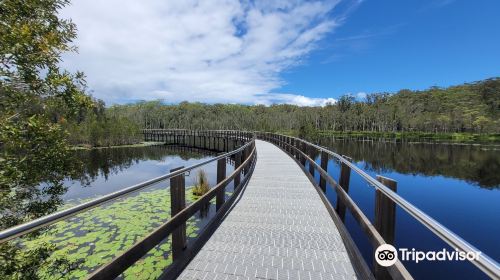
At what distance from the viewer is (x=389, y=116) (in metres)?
125

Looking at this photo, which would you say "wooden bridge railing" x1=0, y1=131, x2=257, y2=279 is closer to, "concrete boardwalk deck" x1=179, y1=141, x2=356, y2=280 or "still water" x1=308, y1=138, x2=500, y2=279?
"concrete boardwalk deck" x1=179, y1=141, x2=356, y2=280

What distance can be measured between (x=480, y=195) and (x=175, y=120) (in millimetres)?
150648

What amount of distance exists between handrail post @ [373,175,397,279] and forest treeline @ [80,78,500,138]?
317ft

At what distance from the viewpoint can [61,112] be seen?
260 inches

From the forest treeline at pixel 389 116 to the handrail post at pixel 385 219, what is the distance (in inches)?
3800

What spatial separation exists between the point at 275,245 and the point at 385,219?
1.97 meters

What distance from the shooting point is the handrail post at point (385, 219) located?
9.27ft

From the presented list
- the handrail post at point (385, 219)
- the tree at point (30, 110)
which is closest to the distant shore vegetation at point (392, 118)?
the tree at point (30, 110)

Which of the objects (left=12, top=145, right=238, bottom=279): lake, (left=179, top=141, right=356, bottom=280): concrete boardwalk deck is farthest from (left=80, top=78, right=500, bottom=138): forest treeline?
(left=179, top=141, right=356, bottom=280): concrete boardwalk deck

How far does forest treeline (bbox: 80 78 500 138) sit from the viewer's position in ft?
386

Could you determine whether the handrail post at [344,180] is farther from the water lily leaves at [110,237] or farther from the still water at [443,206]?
the still water at [443,206]

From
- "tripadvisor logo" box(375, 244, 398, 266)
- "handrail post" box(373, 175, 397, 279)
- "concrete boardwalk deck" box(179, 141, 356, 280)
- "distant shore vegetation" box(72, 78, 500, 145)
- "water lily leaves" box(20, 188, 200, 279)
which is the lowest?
"water lily leaves" box(20, 188, 200, 279)

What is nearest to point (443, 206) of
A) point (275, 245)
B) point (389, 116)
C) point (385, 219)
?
point (275, 245)

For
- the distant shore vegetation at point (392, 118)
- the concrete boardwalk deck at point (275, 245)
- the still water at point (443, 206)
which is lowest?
the still water at point (443, 206)
